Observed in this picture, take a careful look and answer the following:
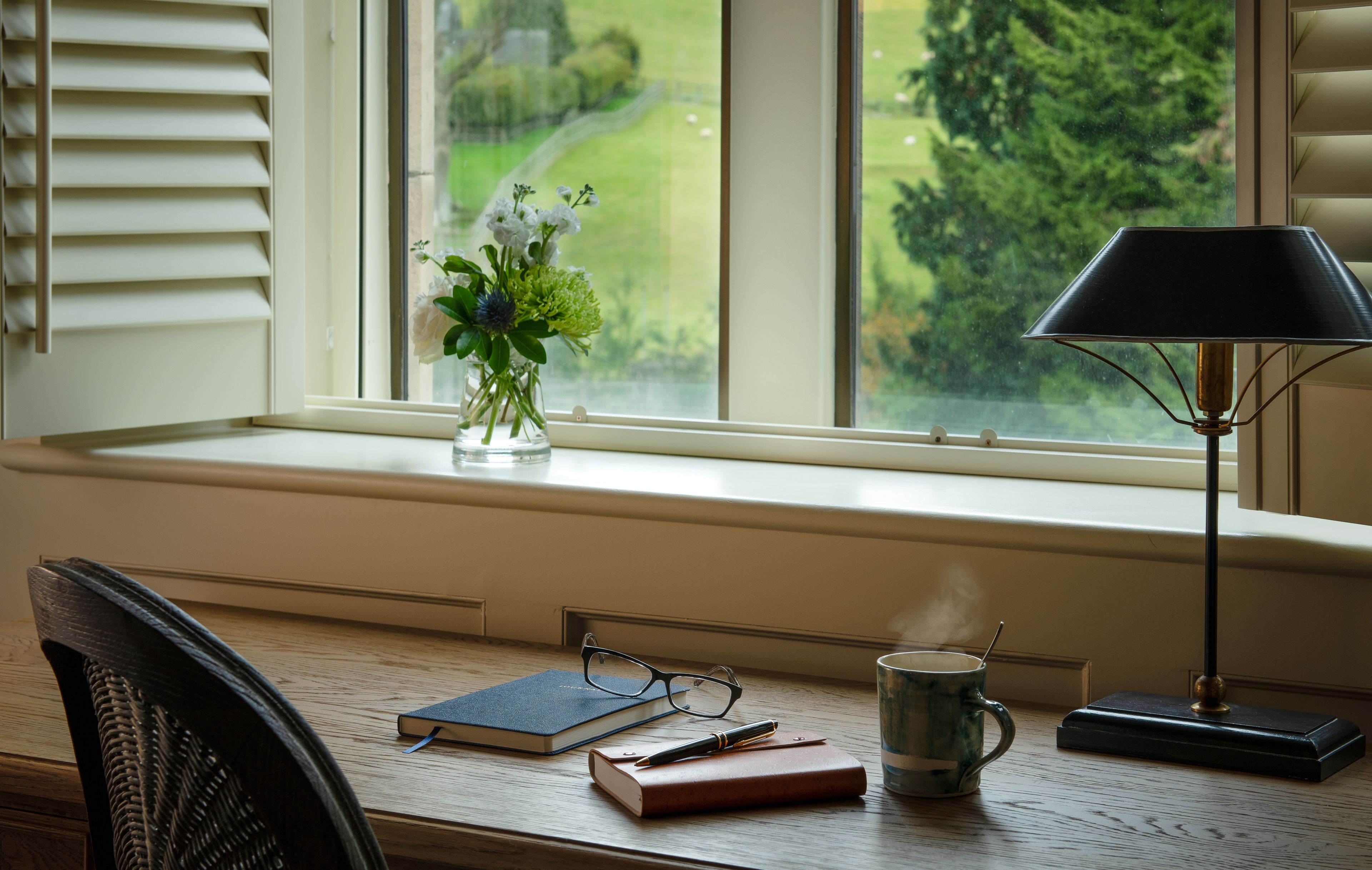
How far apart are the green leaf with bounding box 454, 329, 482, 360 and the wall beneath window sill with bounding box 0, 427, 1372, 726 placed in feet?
0.50

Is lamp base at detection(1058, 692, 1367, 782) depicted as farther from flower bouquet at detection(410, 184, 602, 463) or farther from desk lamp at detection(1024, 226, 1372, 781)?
flower bouquet at detection(410, 184, 602, 463)

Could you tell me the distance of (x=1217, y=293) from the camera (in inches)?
39.8

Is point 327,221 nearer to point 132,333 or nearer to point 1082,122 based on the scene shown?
point 132,333

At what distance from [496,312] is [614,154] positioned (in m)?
0.43

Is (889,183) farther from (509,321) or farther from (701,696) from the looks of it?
(701,696)

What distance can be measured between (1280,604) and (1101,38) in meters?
0.77

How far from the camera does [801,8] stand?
1762 mm

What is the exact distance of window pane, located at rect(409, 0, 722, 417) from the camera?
6.15 ft

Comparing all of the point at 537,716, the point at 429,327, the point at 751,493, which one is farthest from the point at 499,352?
the point at 537,716

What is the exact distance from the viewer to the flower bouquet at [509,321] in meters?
1.64

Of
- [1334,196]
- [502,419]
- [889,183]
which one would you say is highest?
[889,183]

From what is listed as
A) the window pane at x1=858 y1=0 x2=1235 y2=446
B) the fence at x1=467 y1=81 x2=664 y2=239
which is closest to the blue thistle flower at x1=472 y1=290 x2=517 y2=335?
the fence at x1=467 y1=81 x2=664 y2=239

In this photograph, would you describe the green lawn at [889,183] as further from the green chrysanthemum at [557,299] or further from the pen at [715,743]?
the pen at [715,743]

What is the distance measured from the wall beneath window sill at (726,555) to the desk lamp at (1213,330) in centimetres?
9
